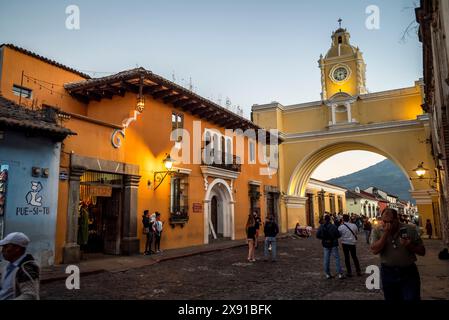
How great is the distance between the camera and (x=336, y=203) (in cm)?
4544

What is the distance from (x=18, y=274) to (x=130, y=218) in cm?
960

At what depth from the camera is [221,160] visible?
18.5 m

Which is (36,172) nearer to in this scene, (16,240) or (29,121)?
(29,121)

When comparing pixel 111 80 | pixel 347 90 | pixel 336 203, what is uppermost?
pixel 347 90

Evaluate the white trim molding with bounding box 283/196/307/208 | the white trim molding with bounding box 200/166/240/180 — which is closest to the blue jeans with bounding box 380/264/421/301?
the white trim molding with bounding box 200/166/240/180

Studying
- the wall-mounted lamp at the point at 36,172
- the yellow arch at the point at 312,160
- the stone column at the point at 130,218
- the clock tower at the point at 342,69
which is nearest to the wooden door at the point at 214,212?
the stone column at the point at 130,218

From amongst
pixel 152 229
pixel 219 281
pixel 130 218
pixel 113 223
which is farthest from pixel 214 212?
pixel 219 281

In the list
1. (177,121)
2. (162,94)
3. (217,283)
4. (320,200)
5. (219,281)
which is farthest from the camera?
(320,200)

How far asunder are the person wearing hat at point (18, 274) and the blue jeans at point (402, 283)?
12.7 ft

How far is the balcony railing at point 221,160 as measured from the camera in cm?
1723

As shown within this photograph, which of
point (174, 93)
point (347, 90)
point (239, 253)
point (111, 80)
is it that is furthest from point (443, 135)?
point (347, 90)
